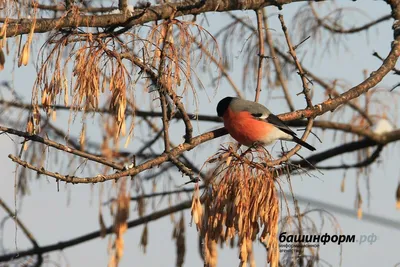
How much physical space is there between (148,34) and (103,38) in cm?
16

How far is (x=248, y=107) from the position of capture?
14.2 feet

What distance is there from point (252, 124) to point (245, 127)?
4.2 inches

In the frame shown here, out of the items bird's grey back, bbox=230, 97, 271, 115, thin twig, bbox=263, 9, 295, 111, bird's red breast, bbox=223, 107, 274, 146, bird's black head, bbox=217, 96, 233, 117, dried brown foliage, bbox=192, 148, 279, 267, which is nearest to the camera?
dried brown foliage, bbox=192, 148, 279, 267

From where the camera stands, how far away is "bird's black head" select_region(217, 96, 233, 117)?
4395mm

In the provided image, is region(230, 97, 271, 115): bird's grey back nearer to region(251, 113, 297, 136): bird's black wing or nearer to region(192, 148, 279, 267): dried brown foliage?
region(251, 113, 297, 136): bird's black wing

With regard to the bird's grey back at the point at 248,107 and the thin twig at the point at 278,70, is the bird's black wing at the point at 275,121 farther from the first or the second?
the thin twig at the point at 278,70

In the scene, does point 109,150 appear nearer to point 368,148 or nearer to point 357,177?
point 357,177

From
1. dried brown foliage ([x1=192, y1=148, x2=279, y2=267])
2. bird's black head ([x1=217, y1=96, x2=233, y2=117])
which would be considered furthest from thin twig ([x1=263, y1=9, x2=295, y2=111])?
dried brown foliage ([x1=192, y1=148, x2=279, y2=267])

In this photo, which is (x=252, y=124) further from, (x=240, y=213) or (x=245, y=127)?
(x=240, y=213)

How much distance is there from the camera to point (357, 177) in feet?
16.9

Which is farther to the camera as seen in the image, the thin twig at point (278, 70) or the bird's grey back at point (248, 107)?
the thin twig at point (278, 70)

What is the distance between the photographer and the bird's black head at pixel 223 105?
439cm

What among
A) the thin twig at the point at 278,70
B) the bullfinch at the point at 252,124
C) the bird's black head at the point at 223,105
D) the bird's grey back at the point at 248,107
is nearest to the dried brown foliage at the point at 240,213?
the bullfinch at the point at 252,124

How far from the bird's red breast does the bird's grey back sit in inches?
1.3
